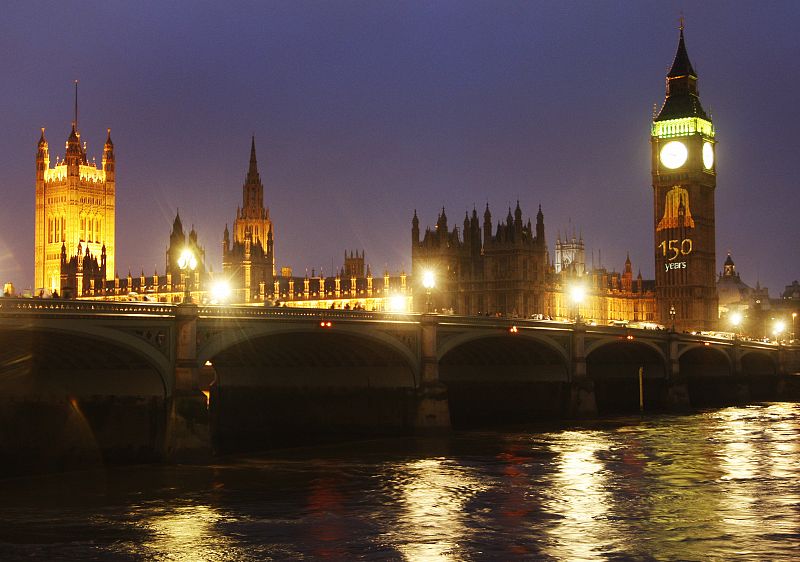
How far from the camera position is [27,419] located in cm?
6391

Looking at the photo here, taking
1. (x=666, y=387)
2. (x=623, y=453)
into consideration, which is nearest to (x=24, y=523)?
(x=623, y=453)

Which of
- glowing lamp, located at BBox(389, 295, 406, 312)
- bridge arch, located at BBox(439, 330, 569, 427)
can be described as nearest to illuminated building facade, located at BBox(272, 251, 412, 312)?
glowing lamp, located at BBox(389, 295, 406, 312)

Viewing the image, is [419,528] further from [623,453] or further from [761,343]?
[761,343]

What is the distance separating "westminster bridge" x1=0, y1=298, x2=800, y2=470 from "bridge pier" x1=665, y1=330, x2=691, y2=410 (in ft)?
0.47

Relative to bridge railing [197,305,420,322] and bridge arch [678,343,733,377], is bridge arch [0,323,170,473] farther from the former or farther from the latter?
bridge arch [678,343,733,377]

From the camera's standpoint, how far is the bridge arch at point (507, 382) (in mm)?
95438

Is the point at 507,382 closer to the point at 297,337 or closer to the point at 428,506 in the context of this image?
the point at 297,337

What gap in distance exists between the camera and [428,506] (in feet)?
154

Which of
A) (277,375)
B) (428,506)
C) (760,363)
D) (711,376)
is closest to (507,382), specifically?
(277,375)

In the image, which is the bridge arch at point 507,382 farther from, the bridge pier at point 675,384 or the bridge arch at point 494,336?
the bridge pier at point 675,384

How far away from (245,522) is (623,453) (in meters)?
29.1

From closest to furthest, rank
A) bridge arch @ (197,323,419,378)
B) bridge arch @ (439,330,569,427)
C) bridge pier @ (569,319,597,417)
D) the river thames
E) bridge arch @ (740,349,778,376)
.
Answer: the river thames
bridge arch @ (197,323,419,378)
bridge arch @ (439,330,569,427)
bridge pier @ (569,319,597,417)
bridge arch @ (740,349,778,376)

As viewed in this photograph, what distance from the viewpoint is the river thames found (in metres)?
38.5

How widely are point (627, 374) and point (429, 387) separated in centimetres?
4581
